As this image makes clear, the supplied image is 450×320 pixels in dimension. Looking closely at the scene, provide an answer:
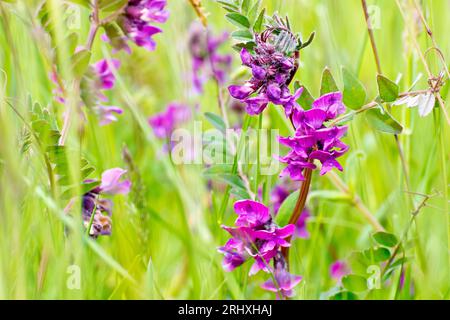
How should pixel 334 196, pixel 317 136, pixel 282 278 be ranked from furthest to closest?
pixel 334 196 < pixel 282 278 < pixel 317 136

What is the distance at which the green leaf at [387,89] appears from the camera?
2.57 feet

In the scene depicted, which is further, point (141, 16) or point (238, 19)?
point (141, 16)

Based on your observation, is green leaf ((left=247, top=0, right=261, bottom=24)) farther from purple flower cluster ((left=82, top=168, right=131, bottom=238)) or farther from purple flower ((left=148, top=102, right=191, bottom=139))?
purple flower ((left=148, top=102, right=191, bottom=139))

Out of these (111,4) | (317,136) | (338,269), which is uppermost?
(111,4)

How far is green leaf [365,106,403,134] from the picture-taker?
0.81 metres

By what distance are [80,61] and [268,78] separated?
0.29 meters

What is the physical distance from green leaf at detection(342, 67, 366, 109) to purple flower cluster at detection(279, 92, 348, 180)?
0.07m

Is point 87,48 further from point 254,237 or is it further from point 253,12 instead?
point 254,237

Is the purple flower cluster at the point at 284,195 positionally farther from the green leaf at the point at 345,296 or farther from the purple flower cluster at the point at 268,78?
the purple flower cluster at the point at 268,78

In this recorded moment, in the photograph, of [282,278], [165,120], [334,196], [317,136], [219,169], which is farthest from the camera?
[165,120]

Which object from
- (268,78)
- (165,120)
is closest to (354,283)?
(268,78)

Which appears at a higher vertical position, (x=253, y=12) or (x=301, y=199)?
(x=253, y=12)

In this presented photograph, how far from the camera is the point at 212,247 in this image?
0.96 m

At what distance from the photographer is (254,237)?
0.81 m
